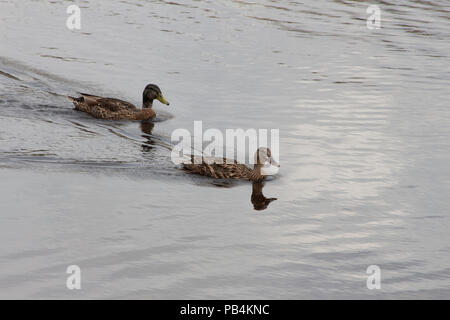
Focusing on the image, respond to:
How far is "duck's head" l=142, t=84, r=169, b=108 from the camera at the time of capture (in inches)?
783

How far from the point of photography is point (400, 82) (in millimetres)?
23922

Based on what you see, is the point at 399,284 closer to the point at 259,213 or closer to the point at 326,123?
the point at 259,213

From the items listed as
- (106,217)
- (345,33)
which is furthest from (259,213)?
(345,33)

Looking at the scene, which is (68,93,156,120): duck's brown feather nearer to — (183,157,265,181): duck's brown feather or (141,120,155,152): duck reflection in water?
(141,120,155,152): duck reflection in water

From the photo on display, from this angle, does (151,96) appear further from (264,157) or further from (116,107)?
(264,157)

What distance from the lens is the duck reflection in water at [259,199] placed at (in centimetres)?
1362

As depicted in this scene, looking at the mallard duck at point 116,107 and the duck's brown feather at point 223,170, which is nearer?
the duck's brown feather at point 223,170

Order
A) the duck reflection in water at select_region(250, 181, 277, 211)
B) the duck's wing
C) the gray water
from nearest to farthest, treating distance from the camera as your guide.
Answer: the gray water → the duck reflection in water at select_region(250, 181, 277, 211) → the duck's wing

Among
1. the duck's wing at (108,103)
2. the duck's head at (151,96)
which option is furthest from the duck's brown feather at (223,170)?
the duck's head at (151,96)

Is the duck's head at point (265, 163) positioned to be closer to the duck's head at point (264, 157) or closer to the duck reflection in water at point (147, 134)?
the duck's head at point (264, 157)

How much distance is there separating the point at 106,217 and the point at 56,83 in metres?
10.7

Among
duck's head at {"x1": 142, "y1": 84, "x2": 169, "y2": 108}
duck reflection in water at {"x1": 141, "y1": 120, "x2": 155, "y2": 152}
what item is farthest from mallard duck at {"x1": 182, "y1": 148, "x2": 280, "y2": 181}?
duck's head at {"x1": 142, "y1": 84, "x2": 169, "y2": 108}

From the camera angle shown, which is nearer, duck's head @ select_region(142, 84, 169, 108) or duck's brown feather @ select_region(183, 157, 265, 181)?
duck's brown feather @ select_region(183, 157, 265, 181)

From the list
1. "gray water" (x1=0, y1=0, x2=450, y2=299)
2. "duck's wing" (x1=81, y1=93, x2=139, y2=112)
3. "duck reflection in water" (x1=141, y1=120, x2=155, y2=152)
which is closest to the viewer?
"gray water" (x1=0, y1=0, x2=450, y2=299)
